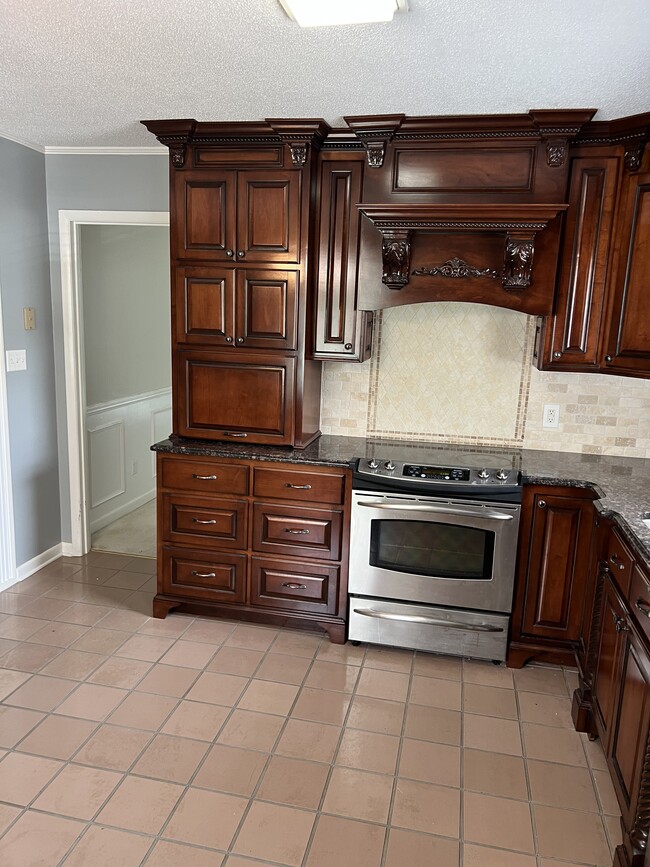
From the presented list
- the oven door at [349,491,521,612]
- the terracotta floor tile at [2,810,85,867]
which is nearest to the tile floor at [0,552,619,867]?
the terracotta floor tile at [2,810,85,867]

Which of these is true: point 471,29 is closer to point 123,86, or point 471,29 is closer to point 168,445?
point 123,86

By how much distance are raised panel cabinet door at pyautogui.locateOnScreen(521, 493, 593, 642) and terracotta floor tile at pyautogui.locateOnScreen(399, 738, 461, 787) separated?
0.79m

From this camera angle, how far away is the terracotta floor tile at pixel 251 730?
243 cm

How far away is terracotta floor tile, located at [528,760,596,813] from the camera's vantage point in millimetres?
2191

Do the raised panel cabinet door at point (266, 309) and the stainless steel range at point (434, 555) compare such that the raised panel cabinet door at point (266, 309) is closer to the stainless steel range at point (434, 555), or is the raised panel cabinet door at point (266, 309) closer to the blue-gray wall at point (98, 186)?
the stainless steel range at point (434, 555)

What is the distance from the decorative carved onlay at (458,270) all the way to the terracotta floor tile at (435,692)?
1.84m

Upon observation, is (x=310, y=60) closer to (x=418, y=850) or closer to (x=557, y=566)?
(x=557, y=566)

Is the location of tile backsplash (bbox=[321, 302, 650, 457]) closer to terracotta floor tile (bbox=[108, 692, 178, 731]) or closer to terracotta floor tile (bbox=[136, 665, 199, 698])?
terracotta floor tile (bbox=[136, 665, 199, 698])

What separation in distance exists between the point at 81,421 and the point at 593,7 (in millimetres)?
3287

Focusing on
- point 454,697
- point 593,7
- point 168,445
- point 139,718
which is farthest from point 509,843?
point 593,7

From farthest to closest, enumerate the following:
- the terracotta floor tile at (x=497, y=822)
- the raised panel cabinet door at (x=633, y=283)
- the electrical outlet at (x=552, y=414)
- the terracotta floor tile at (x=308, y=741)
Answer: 1. the electrical outlet at (x=552, y=414)
2. the raised panel cabinet door at (x=633, y=283)
3. the terracotta floor tile at (x=308, y=741)
4. the terracotta floor tile at (x=497, y=822)

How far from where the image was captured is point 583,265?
2.99 meters

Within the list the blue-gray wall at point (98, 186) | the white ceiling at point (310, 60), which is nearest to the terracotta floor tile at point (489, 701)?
the white ceiling at point (310, 60)

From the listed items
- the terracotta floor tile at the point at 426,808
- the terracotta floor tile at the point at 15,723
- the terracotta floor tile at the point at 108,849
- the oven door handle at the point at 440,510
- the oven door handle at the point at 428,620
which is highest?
the oven door handle at the point at 440,510
